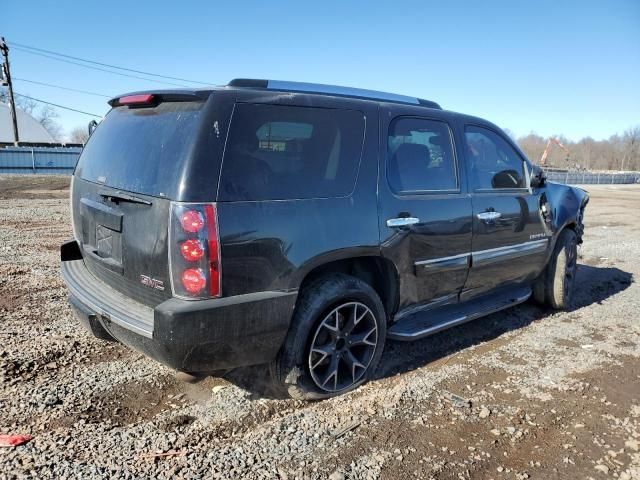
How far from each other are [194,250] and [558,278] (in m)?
4.21

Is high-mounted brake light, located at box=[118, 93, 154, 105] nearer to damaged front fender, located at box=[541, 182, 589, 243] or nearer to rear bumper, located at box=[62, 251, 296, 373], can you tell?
rear bumper, located at box=[62, 251, 296, 373]

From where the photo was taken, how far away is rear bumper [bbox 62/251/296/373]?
99.0 inches

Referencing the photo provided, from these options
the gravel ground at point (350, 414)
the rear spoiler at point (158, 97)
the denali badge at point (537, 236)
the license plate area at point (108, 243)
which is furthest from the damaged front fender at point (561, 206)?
the license plate area at point (108, 243)

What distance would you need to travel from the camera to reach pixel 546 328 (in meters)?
4.82

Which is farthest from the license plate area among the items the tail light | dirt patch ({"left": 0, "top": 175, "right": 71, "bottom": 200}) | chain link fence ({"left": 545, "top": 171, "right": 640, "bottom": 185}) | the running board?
chain link fence ({"left": 545, "top": 171, "right": 640, "bottom": 185})

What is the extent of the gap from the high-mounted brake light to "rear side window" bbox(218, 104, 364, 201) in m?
0.66

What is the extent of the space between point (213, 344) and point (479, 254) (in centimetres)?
244

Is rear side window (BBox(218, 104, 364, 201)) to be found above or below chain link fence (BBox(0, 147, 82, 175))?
below

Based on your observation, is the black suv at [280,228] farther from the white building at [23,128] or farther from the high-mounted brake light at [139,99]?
the white building at [23,128]

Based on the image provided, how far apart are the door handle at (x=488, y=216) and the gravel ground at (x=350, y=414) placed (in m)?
1.15

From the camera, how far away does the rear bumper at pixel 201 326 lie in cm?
251

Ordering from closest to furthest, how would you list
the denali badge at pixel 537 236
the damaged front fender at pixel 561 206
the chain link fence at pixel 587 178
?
the denali badge at pixel 537 236, the damaged front fender at pixel 561 206, the chain link fence at pixel 587 178

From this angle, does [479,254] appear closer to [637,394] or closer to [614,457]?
[637,394]

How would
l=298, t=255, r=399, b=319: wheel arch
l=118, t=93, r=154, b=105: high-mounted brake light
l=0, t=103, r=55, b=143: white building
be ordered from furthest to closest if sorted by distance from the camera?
1. l=0, t=103, r=55, b=143: white building
2. l=298, t=255, r=399, b=319: wheel arch
3. l=118, t=93, r=154, b=105: high-mounted brake light
